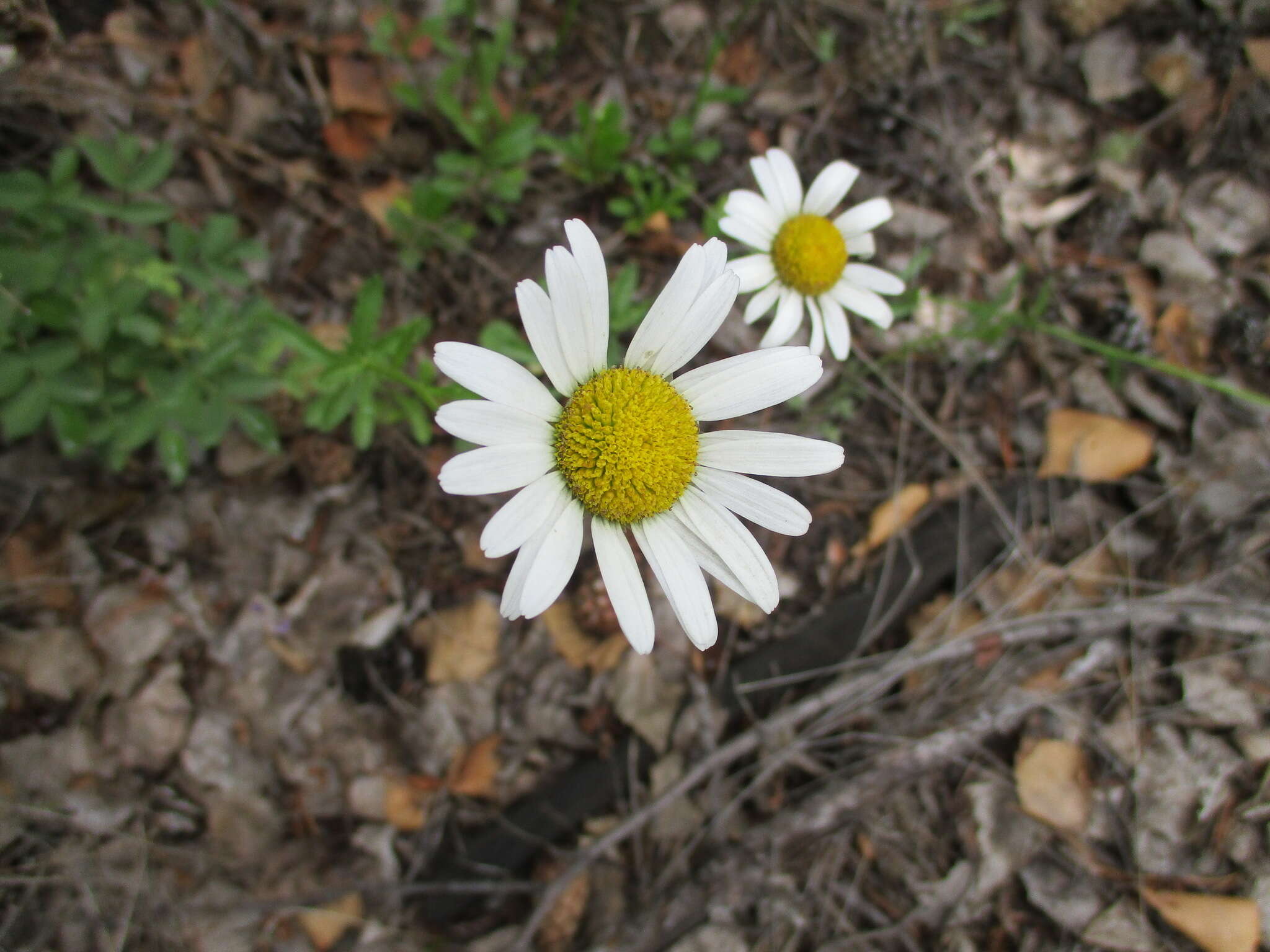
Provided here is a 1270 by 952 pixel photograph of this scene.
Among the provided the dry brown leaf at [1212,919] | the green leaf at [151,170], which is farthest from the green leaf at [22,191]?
the dry brown leaf at [1212,919]

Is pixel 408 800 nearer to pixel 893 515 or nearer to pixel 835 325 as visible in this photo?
pixel 893 515

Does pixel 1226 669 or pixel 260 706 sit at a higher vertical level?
pixel 260 706

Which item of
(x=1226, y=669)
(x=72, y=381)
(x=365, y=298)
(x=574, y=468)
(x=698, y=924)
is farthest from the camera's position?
(x=1226, y=669)

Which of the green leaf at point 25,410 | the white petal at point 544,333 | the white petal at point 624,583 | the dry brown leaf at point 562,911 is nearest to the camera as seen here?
the white petal at point 544,333

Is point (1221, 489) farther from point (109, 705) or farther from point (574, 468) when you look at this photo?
point (109, 705)

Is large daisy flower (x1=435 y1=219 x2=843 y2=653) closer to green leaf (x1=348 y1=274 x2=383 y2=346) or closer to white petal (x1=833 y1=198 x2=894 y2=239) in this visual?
green leaf (x1=348 y1=274 x2=383 y2=346)

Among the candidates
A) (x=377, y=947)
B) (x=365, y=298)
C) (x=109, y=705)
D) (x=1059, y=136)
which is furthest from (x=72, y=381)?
(x=1059, y=136)

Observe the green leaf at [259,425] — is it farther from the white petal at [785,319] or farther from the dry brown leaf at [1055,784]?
the dry brown leaf at [1055,784]
